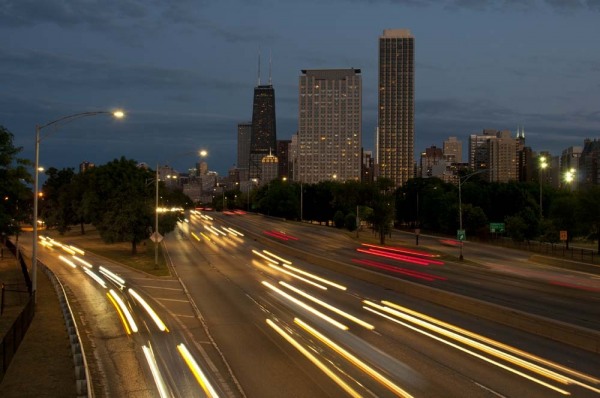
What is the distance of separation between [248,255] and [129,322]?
30.4m

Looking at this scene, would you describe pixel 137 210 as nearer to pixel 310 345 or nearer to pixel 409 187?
pixel 310 345

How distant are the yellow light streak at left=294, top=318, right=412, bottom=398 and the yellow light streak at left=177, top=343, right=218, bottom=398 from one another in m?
4.26

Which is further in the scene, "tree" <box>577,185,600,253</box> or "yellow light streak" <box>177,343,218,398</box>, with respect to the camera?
"tree" <box>577,185,600,253</box>

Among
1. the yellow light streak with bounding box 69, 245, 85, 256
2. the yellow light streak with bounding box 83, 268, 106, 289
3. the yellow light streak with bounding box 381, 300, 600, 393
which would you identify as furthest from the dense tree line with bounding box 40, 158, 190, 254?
the yellow light streak with bounding box 381, 300, 600, 393

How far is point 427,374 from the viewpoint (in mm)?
15805

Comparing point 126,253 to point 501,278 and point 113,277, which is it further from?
point 501,278

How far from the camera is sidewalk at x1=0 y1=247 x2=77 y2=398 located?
1480 centimetres

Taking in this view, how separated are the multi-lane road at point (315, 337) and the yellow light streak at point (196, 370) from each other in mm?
53

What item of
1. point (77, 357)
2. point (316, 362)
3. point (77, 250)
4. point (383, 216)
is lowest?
point (77, 250)

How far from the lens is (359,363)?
55.3 ft

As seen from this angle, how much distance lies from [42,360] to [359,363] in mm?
9445

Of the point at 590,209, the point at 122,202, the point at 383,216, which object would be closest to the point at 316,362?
the point at 122,202

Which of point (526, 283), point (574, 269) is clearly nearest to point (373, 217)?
point (574, 269)

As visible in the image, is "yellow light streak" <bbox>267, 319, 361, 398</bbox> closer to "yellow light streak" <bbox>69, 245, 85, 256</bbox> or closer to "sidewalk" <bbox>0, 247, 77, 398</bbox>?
"sidewalk" <bbox>0, 247, 77, 398</bbox>
